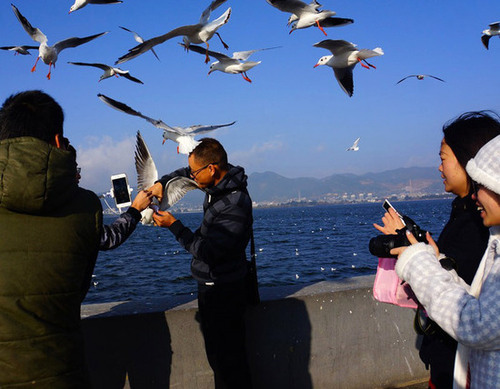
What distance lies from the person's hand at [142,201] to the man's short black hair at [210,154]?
42cm

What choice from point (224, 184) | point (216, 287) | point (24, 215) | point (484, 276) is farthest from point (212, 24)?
point (484, 276)

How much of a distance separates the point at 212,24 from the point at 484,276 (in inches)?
157

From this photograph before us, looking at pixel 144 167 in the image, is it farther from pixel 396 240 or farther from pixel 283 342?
pixel 396 240

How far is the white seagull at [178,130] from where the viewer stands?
12.9 feet

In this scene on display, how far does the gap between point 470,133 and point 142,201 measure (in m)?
1.82

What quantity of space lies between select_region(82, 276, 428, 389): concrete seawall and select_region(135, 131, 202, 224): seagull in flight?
73cm

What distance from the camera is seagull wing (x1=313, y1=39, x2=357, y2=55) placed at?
16.6 ft

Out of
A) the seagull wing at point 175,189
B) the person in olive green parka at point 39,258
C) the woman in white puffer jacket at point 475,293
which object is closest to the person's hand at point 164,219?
the seagull wing at point 175,189

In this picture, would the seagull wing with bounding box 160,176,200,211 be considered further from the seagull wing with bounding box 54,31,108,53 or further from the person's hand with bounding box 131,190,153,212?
the seagull wing with bounding box 54,31,108,53

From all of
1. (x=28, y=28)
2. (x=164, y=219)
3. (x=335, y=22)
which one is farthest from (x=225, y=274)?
(x=28, y=28)

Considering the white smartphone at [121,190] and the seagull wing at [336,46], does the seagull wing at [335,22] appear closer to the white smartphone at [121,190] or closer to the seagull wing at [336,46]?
the seagull wing at [336,46]

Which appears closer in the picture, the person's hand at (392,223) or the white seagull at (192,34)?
the person's hand at (392,223)

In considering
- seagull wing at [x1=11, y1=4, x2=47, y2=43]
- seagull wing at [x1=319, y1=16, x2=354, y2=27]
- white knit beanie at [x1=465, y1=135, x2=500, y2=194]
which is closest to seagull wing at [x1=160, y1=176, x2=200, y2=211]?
white knit beanie at [x1=465, y1=135, x2=500, y2=194]

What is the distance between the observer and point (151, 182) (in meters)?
3.55
